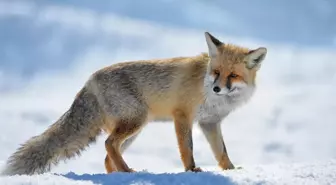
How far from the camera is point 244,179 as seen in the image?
240 inches

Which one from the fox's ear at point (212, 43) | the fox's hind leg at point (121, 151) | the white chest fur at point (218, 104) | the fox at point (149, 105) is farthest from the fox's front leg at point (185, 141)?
the fox's ear at point (212, 43)

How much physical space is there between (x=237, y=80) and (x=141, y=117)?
1818mm

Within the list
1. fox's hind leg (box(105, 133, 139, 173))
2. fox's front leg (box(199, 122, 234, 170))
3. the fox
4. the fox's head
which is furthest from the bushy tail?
the fox's head

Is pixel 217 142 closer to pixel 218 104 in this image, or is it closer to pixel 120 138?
pixel 218 104

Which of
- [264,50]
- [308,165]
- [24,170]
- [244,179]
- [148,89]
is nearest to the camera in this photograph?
[244,179]

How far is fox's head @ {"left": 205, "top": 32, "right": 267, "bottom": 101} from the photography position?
775cm

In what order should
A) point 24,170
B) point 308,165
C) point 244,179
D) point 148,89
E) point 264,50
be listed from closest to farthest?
point 244,179, point 308,165, point 24,170, point 264,50, point 148,89

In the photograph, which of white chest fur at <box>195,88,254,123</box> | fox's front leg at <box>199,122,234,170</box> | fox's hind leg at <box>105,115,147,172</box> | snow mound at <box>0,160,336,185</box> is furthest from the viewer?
fox's front leg at <box>199,122,234,170</box>

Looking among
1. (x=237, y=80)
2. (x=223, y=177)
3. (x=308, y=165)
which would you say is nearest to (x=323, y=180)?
(x=308, y=165)

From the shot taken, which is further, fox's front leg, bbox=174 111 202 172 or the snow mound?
fox's front leg, bbox=174 111 202 172

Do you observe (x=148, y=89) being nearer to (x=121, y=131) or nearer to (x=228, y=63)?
(x=121, y=131)

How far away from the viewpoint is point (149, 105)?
336 inches

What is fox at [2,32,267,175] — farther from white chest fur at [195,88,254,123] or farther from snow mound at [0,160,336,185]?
snow mound at [0,160,336,185]

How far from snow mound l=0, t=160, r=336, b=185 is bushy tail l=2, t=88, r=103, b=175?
129cm
